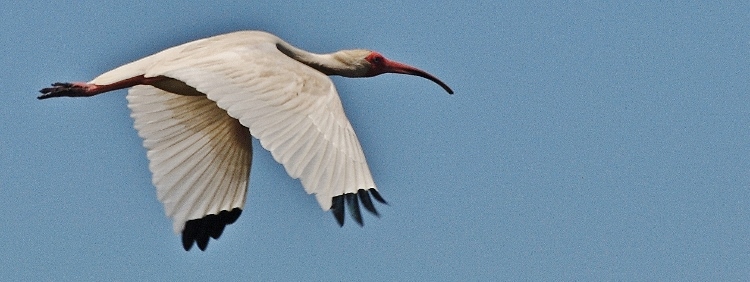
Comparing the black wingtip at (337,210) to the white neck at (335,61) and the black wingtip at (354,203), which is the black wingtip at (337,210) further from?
the white neck at (335,61)

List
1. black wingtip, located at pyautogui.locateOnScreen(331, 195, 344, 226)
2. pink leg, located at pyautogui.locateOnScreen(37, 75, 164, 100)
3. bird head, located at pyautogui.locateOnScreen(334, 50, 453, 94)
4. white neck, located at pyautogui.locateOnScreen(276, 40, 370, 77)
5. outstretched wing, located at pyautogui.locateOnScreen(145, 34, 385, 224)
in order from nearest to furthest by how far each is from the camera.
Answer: black wingtip, located at pyautogui.locateOnScreen(331, 195, 344, 226) < outstretched wing, located at pyautogui.locateOnScreen(145, 34, 385, 224) < pink leg, located at pyautogui.locateOnScreen(37, 75, 164, 100) < white neck, located at pyautogui.locateOnScreen(276, 40, 370, 77) < bird head, located at pyautogui.locateOnScreen(334, 50, 453, 94)

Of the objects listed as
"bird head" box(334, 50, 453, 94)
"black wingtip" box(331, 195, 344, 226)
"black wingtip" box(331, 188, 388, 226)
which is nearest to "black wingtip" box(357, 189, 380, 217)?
"black wingtip" box(331, 188, 388, 226)

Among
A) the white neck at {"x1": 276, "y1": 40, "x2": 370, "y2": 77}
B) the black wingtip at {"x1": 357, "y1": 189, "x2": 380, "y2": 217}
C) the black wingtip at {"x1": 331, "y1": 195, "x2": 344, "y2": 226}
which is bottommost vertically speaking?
the black wingtip at {"x1": 331, "y1": 195, "x2": 344, "y2": 226}

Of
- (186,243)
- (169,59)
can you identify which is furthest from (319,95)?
(186,243)

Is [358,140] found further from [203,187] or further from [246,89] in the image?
[203,187]

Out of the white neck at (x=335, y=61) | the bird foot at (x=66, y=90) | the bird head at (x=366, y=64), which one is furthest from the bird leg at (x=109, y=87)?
the bird head at (x=366, y=64)

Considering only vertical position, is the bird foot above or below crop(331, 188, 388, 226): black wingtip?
above

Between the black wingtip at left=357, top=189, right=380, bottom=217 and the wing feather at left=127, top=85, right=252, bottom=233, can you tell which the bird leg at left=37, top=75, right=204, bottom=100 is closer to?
the wing feather at left=127, top=85, right=252, bottom=233
